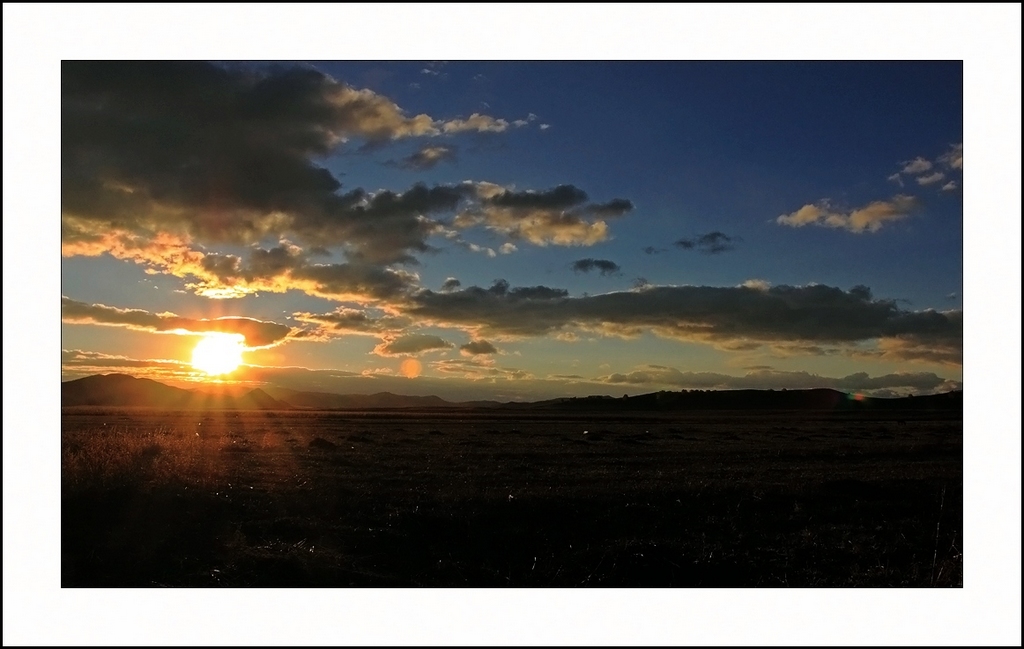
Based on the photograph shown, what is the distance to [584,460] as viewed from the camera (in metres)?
29.3

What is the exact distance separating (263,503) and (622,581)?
763 cm

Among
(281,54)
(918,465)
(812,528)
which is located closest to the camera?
(281,54)

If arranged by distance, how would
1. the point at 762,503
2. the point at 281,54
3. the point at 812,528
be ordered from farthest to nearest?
the point at 762,503
the point at 812,528
the point at 281,54

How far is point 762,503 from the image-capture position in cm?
1759

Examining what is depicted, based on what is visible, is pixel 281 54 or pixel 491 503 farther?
pixel 491 503

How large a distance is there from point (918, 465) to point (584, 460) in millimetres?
12429

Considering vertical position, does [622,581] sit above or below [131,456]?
below

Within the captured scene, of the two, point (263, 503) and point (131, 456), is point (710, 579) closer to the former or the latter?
point (263, 503)

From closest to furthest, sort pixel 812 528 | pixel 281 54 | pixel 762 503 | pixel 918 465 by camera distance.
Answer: pixel 281 54 → pixel 812 528 → pixel 762 503 → pixel 918 465

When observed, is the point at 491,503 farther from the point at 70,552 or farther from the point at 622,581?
the point at 70,552

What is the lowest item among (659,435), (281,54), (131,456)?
(659,435)

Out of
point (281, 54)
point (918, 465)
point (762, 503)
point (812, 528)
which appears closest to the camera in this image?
point (281, 54)

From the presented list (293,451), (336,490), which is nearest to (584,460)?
(293,451)

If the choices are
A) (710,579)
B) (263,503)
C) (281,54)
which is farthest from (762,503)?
(281,54)
